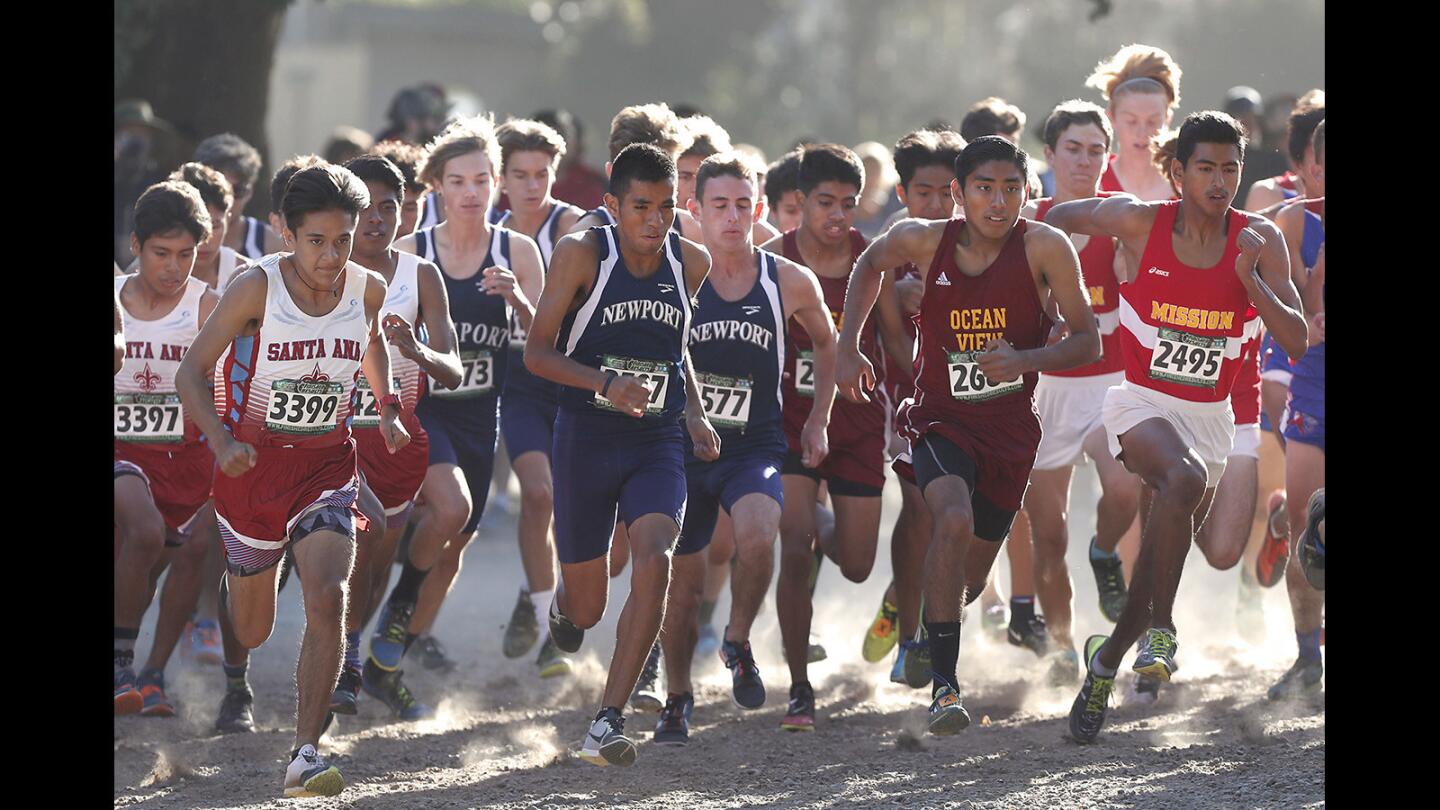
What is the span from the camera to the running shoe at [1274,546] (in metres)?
9.42

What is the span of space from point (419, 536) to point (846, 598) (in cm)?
348

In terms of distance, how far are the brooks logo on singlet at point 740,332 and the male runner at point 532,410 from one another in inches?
38.7

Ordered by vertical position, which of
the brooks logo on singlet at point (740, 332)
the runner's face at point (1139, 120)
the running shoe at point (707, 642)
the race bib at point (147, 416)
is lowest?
the running shoe at point (707, 642)

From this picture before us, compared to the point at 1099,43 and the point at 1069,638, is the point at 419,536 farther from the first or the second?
the point at 1099,43

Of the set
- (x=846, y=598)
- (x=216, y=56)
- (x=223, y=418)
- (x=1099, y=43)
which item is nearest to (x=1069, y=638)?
(x=846, y=598)

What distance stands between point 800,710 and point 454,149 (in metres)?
2.74

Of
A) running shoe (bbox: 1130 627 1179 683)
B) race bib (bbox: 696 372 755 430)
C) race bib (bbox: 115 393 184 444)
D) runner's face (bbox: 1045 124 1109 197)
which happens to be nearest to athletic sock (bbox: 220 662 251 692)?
race bib (bbox: 115 393 184 444)

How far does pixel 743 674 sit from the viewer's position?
791 centimetres

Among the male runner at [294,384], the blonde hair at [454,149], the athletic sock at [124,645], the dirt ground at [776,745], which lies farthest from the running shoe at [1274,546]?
the athletic sock at [124,645]

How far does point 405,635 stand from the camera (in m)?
8.35

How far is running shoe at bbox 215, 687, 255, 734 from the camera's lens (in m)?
7.80

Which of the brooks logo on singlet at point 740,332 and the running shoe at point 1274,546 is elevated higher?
the brooks logo on singlet at point 740,332

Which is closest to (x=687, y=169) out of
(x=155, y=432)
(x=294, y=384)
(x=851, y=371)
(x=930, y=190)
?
(x=930, y=190)

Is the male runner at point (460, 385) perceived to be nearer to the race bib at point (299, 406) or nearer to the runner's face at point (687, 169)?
the runner's face at point (687, 169)
